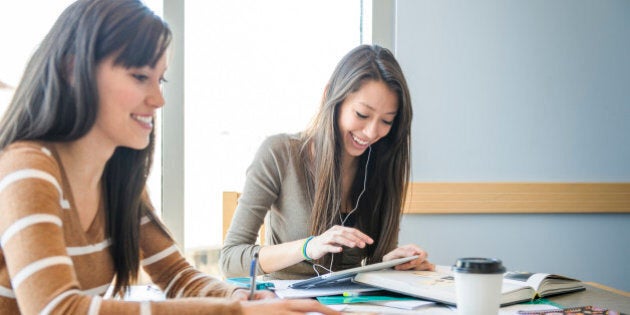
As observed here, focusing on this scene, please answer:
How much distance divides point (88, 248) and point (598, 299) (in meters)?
1.07

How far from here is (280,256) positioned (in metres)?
1.72

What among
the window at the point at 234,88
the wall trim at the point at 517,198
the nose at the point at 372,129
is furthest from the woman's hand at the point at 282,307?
the wall trim at the point at 517,198

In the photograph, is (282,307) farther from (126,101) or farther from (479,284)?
(126,101)

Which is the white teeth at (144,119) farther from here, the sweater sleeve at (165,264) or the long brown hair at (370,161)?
the long brown hair at (370,161)

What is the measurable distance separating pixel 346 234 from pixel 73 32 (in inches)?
29.7

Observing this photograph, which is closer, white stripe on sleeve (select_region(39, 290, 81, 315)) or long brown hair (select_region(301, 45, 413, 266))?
white stripe on sleeve (select_region(39, 290, 81, 315))

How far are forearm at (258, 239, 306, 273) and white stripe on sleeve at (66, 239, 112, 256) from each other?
0.58 meters

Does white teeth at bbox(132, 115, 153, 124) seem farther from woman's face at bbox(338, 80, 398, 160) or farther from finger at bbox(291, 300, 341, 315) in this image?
woman's face at bbox(338, 80, 398, 160)

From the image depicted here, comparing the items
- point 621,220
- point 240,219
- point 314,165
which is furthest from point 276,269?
point 621,220

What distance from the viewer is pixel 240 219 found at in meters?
1.88

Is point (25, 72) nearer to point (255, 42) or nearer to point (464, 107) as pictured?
point (255, 42)

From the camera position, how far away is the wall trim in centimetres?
278

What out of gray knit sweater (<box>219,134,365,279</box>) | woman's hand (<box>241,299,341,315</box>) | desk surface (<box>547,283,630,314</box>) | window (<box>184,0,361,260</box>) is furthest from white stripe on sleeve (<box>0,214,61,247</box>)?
window (<box>184,0,361,260</box>)

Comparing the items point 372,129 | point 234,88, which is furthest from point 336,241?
point 234,88
